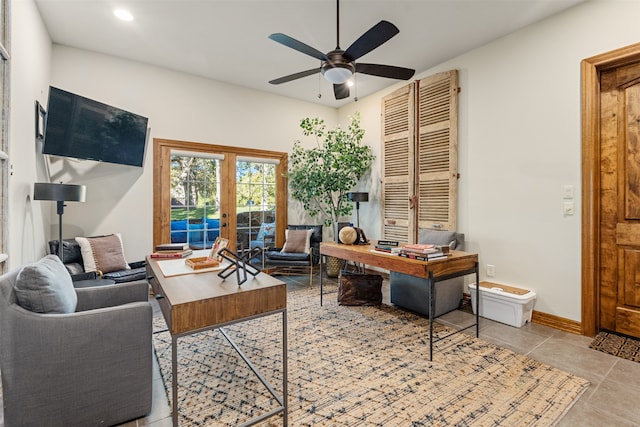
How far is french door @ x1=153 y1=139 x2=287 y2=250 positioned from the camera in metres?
4.18

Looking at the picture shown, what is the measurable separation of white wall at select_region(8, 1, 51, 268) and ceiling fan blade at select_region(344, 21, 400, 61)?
2.58 metres

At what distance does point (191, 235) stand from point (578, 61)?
16.2 ft

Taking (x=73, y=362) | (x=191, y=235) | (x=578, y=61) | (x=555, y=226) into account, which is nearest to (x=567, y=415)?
(x=555, y=226)

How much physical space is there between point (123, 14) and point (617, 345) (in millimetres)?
5423

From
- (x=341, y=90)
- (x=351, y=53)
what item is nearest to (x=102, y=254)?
(x=341, y=90)

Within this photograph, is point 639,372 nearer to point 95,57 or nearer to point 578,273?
point 578,273

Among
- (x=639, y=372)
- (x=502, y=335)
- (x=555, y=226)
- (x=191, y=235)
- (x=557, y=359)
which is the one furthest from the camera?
(x=191, y=235)

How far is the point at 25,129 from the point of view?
8.48 ft

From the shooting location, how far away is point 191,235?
14.5 feet

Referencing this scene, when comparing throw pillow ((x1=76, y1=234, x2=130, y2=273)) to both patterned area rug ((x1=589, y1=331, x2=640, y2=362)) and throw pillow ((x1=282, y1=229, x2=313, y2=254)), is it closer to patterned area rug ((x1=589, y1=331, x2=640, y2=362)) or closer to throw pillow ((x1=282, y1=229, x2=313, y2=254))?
throw pillow ((x1=282, y1=229, x2=313, y2=254))

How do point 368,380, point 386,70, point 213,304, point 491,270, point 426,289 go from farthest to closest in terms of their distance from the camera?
point 491,270, point 426,289, point 386,70, point 368,380, point 213,304

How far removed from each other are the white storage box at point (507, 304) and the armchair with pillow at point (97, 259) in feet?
12.2

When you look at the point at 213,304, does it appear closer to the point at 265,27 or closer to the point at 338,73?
the point at 338,73

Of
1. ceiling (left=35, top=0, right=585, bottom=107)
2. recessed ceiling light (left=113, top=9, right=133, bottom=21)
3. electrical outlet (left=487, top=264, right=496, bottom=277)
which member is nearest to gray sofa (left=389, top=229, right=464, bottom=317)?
electrical outlet (left=487, top=264, right=496, bottom=277)
